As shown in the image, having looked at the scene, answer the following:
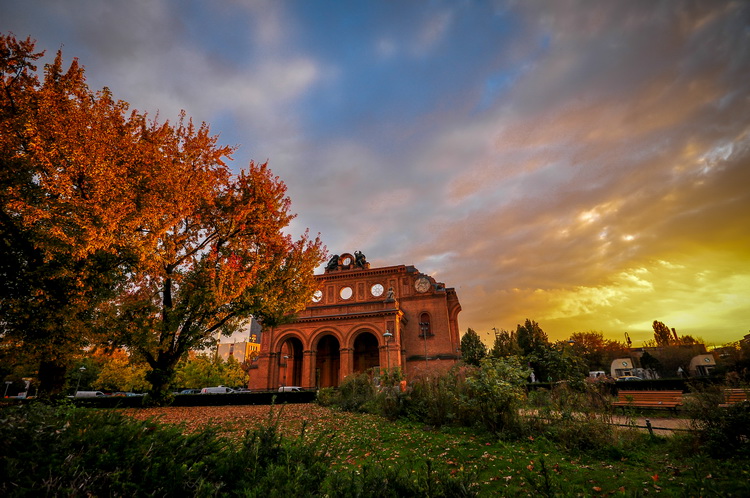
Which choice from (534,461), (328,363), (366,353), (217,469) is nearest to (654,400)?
(534,461)

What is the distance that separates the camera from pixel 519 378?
9.85 meters

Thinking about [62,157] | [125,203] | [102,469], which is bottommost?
[102,469]

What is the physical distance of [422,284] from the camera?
39.2 metres

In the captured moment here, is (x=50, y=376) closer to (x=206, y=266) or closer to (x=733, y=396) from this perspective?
(x=206, y=266)

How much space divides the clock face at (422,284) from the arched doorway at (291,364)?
1491cm

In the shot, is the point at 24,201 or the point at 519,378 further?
the point at 519,378

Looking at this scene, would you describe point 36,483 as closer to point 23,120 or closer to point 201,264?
point 23,120

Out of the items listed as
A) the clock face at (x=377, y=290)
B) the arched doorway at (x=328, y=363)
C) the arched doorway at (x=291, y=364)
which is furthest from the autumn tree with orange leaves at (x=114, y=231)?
the clock face at (x=377, y=290)

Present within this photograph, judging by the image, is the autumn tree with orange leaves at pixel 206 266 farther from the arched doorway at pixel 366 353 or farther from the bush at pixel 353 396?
the arched doorway at pixel 366 353

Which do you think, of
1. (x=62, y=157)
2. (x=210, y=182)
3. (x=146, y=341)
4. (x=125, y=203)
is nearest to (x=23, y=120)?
(x=62, y=157)

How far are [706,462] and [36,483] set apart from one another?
9522 millimetres

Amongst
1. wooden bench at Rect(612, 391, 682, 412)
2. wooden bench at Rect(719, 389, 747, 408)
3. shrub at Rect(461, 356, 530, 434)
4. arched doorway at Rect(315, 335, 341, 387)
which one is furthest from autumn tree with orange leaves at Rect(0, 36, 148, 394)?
arched doorway at Rect(315, 335, 341, 387)

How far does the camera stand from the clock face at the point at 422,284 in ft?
128

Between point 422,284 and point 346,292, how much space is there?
9.03m
